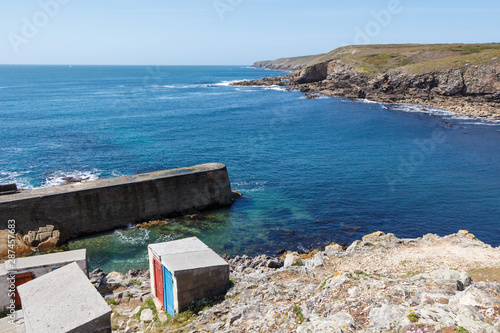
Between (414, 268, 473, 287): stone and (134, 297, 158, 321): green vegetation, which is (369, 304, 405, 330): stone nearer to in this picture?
(414, 268, 473, 287): stone

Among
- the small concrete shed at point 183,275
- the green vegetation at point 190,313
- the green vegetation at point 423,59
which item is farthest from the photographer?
the green vegetation at point 423,59

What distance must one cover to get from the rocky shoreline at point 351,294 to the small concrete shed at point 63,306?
311 cm

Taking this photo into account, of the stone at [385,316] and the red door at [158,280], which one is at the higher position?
the stone at [385,316]

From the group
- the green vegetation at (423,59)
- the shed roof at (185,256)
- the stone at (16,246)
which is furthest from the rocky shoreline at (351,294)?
the green vegetation at (423,59)

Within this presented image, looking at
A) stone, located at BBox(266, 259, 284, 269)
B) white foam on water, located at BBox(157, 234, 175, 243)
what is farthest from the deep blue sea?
stone, located at BBox(266, 259, 284, 269)

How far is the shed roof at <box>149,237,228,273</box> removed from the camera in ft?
50.0

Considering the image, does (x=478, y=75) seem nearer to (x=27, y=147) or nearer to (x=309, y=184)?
(x=309, y=184)

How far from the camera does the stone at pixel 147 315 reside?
15547mm

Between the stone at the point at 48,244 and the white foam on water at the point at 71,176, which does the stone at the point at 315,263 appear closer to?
the stone at the point at 48,244

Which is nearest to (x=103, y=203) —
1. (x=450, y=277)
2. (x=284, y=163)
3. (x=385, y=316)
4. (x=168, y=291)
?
(x=168, y=291)

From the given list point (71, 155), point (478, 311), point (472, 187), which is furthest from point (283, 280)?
point (71, 155)

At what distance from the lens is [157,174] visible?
32.5 m

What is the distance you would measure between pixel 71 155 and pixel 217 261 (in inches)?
1515

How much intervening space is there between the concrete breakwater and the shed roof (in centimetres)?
1424
